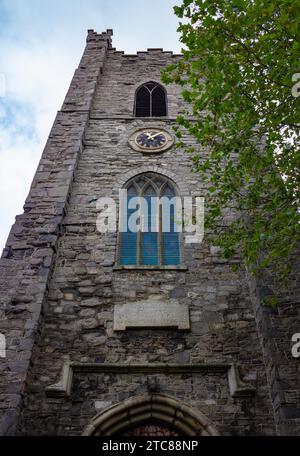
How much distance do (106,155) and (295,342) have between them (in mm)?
7182

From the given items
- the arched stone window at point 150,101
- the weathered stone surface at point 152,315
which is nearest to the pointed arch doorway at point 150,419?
the weathered stone surface at point 152,315

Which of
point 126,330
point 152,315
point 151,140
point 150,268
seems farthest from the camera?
point 151,140

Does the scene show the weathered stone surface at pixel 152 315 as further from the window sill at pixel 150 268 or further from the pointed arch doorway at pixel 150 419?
the pointed arch doorway at pixel 150 419

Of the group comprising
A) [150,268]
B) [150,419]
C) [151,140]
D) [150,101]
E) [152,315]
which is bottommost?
[150,419]

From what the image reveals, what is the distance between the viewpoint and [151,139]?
12.3m

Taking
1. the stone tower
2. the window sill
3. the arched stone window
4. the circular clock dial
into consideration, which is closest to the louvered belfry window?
the stone tower

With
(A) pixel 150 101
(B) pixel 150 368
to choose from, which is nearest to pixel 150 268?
(B) pixel 150 368

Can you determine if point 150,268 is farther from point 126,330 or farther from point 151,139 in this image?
point 151,139

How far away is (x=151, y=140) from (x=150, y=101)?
3.36m

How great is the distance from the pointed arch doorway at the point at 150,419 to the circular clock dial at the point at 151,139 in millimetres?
7470

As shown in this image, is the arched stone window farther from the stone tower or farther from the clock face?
the stone tower

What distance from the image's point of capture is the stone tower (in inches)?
245

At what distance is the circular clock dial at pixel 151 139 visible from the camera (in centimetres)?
1195

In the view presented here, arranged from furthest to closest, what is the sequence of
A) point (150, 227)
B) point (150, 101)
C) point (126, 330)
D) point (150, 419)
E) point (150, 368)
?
1. point (150, 101)
2. point (150, 227)
3. point (126, 330)
4. point (150, 368)
5. point (150, 419)
